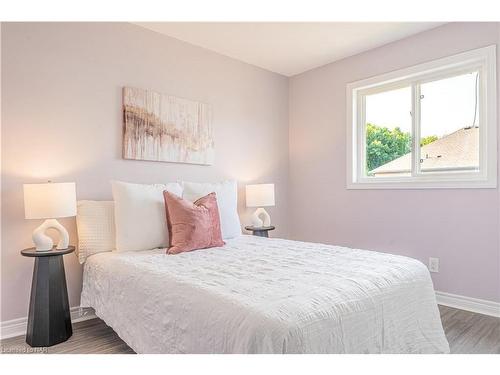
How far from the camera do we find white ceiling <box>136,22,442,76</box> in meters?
2.81

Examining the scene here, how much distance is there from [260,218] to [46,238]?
2026 mm

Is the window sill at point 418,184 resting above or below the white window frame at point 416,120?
below

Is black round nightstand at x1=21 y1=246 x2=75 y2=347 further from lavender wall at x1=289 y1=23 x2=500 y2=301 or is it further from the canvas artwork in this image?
lavender wall at x1=289 y1=23 x2=500 y2=301

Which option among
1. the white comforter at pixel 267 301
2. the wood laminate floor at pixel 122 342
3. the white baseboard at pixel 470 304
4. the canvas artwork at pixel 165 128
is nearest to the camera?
the white comforter at pixel 267 301

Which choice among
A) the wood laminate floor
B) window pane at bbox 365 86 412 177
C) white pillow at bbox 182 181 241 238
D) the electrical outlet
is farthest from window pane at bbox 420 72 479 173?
white pillow at bbox 182 181 241 238

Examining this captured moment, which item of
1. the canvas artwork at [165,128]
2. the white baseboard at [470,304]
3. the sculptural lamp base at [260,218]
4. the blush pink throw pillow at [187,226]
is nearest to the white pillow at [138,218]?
the blush pink throw pillow at [187,226]

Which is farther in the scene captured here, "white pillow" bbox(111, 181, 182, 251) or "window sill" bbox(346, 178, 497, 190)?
"window sill" bbox(346, 178, 497, 190)

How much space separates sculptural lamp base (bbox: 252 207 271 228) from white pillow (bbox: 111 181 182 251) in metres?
1.13

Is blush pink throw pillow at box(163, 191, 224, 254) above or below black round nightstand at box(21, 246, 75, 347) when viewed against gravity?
above

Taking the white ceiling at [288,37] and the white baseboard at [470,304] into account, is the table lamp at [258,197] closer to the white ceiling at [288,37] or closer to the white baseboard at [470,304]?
the white ceiling at [288,37]

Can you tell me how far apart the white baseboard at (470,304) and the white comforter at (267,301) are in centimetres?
104

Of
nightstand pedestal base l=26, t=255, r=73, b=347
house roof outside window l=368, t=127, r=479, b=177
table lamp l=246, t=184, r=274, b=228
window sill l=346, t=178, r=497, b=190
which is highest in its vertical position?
house roof outside window l=368, t=127, r=479, b=177

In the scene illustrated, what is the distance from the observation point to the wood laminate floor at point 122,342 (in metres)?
1.98

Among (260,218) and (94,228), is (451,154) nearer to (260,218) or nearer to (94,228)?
(260,218)
